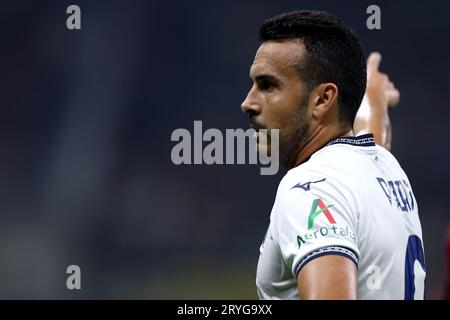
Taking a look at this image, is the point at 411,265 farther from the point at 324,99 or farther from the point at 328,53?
the point at 328,53

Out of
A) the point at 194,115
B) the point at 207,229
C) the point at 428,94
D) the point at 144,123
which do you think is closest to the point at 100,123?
the point at 144,123

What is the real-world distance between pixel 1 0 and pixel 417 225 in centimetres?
634

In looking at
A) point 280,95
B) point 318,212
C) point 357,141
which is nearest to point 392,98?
point 357,141

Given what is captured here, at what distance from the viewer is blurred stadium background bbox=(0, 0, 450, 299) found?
7.28m

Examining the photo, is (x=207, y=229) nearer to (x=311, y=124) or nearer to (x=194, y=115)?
(x=194, y=115)

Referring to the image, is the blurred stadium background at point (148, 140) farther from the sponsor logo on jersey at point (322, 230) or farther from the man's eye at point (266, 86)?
the sponsor logo on jersey at point (322, 230)

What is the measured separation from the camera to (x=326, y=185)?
6.48 feet

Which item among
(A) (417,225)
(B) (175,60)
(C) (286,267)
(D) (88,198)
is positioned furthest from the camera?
(B) (175,60)

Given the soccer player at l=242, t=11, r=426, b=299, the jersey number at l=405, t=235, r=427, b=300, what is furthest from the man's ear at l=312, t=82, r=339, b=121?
the jersey number at l=405, t=235, r=427, b=300

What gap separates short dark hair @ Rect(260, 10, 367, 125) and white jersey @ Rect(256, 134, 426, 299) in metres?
0.14

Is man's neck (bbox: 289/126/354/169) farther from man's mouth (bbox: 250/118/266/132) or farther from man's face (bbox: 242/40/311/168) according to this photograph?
man's mouth (bbox: 250/118/266/132)

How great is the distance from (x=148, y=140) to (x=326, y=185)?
5.73 m

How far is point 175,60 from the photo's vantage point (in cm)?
786

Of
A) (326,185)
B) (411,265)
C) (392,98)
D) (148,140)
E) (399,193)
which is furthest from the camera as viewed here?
(148,140)
